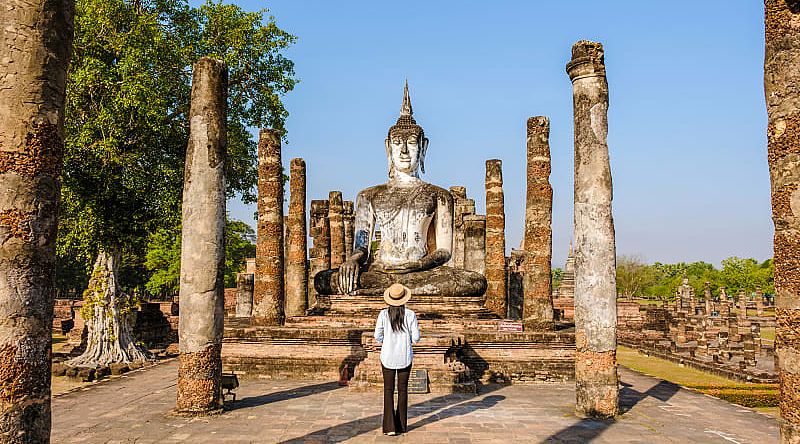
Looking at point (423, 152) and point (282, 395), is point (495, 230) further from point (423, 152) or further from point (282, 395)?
point (282, 395)

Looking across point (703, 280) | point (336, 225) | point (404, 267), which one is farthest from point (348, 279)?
point (703, 280)

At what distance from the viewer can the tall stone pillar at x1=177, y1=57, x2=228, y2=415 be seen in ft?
26.3

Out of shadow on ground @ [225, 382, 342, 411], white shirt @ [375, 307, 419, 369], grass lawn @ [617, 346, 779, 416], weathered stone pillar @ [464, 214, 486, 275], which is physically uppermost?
weathered stone pillar @ [464, 214, 486, 275]

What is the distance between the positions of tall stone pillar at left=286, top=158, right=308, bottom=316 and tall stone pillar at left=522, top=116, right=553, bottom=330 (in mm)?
5633

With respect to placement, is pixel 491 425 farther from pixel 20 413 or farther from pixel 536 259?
pixel 536 259

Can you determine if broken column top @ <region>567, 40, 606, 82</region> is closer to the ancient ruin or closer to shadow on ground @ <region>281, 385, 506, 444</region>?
shadow on ground @ <region>281, 385, 506, 444</region>

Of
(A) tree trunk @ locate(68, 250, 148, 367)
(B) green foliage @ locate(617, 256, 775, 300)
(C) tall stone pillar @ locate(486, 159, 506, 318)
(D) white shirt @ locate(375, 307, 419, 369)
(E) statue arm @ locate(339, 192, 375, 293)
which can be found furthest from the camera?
(B) green foliage @ locate(617, 256, 775, 300)

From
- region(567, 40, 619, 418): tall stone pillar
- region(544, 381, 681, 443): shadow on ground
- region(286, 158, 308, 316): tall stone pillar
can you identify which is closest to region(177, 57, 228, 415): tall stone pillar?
Result: region(544, 381, 681, 443): shadow on ground

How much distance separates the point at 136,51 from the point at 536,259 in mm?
9761

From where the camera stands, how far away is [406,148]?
14922 mm

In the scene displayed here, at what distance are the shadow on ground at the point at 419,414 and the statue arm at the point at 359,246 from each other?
4139 millimetres

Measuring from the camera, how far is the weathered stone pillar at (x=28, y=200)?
148 inches

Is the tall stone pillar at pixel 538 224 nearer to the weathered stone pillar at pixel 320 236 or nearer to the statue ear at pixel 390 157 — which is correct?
the statue ear at pixel 390 157

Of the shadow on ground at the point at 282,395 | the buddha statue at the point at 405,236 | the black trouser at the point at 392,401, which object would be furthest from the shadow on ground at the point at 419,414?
the buddha statue at the point at 405,236
